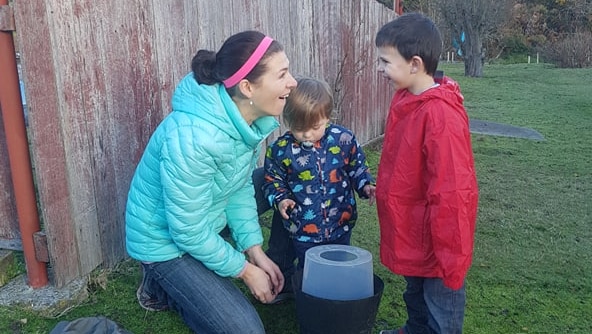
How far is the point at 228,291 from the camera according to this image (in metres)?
2.50

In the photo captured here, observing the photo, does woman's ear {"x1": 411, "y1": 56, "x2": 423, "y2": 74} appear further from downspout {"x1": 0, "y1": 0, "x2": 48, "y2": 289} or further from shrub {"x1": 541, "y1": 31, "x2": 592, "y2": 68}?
shrub {"x1": 541, "y1": 31, "x2": 592, "y2": 68}

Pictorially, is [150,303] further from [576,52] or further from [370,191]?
[576,52]

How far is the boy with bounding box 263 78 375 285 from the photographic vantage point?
112 inches

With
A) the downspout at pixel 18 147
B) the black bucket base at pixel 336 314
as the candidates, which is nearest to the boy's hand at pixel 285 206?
the black bucket base at pixel 336 314

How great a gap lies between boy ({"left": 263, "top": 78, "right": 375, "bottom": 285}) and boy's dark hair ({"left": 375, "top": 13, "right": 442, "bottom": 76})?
1.64 feet

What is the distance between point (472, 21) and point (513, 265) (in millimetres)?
22021

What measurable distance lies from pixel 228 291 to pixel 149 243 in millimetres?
409

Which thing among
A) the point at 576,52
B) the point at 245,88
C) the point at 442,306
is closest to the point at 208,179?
the point at 245,88

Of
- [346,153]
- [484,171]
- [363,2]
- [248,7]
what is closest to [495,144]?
[484,171]

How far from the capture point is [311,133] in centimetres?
284

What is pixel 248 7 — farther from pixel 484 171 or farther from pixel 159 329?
pixel 484 171

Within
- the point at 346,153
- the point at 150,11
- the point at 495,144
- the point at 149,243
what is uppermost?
the point at 150,11

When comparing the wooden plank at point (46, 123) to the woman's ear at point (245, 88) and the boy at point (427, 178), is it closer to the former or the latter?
the woman's ear at point (245, 88)

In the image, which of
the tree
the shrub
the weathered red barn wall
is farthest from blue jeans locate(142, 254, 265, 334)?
the shrub
